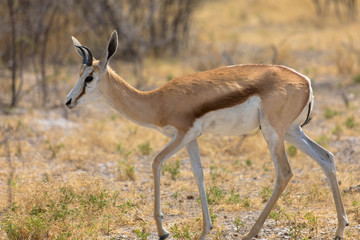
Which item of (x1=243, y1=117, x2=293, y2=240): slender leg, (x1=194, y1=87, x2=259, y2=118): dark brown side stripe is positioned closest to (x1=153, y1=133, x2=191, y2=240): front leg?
(x1=194, y1=87, x2=259, y2=118): dark brown side stripe

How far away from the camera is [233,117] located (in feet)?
15.8

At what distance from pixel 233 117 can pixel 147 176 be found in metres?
2.58

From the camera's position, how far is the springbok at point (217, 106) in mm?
4812

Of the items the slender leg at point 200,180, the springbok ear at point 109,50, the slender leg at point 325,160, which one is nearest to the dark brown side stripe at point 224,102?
the slender leg at point 200,180

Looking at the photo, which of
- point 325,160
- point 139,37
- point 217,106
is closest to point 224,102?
point 217,106

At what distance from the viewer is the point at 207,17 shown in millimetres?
23031

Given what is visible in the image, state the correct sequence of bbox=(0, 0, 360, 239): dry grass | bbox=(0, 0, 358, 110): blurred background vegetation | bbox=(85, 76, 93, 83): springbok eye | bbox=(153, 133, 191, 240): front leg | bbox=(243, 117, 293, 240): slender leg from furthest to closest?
1. bbox=(0, 0, 358, 110): blurred background vegetation
2. bbox=(0, 0, 360, 239): dry grass
3. bbox=(85, 76, 93, 83): springbok eye
4. bbox=(243, 117, 293, 240): slender leg
5. bbox=(153, 133, 191, 240): front leg

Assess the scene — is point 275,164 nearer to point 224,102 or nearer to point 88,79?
point 224,102

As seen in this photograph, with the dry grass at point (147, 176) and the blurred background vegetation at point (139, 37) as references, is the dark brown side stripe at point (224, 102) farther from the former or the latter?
the blurred background vegetation at point (139, 37)

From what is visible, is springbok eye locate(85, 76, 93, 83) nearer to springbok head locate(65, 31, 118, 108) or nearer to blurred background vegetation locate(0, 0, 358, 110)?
springbok head locate(65, 31, 118, 108)

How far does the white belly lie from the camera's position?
4809 mm

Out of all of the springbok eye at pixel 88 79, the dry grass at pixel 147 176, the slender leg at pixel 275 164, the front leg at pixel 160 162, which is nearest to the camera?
the front leg at pixel 160 162

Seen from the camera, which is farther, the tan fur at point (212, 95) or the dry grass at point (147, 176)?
the dry grass at point (147, 176)

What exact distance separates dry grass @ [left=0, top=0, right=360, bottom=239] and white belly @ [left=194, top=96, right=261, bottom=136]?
2.89 ft
